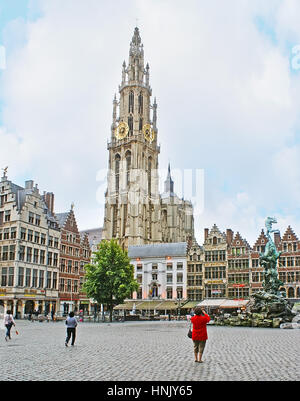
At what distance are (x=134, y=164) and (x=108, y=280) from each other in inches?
2436

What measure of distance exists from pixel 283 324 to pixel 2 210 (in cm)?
3415

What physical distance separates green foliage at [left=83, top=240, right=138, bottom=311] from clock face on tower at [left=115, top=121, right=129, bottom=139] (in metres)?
67.6

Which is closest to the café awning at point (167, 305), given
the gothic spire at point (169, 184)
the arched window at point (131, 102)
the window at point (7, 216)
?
the window at point (7, 216)

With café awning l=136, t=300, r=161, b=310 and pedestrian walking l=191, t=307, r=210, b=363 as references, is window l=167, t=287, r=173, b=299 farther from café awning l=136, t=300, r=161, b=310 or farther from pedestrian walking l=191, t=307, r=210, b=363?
pedestrian walking l=191, t=307, r=210, b=363

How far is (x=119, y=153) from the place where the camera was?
360 feet

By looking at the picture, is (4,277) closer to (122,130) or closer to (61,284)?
(61,284)

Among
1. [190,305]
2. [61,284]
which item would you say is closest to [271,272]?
[190,305]

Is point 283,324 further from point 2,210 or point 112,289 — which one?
point 2,210

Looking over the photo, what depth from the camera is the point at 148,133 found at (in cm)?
11406

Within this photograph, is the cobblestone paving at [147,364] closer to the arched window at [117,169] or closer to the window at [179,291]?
the window at [179,291]

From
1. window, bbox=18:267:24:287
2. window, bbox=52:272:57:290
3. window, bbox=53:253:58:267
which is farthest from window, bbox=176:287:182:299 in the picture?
window, bbox=18:267:24:287

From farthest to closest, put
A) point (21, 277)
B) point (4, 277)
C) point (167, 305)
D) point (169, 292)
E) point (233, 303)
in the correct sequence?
point (169, 292), point (167, 305), point (233, 303), point (21, 277), point (4, 277)

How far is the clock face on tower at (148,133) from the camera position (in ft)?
370
